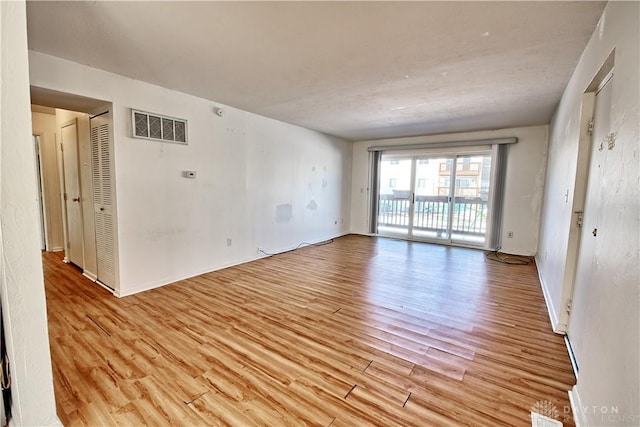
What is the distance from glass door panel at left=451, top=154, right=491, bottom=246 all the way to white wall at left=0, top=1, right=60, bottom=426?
20.5ft

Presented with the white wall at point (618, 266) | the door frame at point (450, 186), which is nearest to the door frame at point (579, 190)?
the white wall at point (618, 266)

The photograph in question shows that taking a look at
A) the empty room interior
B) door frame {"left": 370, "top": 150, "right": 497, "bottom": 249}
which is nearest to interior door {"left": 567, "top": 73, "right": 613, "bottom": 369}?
the empty room interior

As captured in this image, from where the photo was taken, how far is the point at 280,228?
5.20 m

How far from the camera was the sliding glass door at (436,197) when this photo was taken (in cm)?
574

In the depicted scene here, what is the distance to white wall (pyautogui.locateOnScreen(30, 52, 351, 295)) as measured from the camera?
3.05 metres

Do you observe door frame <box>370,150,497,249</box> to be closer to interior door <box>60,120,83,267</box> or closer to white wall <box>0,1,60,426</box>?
interior door <box>60,120,83,267</box>

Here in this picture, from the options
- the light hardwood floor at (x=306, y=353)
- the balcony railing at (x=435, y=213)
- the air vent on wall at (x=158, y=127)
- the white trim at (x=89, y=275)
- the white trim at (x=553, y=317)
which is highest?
the air vent on wall at (x=158, y=127)

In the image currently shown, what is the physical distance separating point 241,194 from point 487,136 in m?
4.72

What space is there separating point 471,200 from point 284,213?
382 centimetres

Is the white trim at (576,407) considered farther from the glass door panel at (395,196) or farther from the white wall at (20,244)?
the glass door panel at (395,196)

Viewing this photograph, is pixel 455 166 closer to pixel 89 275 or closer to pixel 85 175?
pixel 85 175

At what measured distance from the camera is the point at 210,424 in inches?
59.0

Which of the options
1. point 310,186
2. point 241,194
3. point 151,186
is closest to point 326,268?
point 241,194

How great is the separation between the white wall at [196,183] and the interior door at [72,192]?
1291 millimetres
